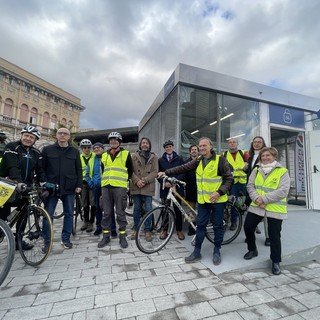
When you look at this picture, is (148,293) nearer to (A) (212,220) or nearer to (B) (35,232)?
(A) (212,220)

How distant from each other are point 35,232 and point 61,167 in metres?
1.01

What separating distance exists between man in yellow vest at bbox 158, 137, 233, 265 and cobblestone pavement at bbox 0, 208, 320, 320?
1.23 ft

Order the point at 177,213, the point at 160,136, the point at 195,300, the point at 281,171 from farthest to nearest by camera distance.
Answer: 1. the point at 160,136
2. the point at 177,213
3. the point at 281,171
4. the point at 195,300

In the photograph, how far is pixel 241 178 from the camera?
12.9 feet

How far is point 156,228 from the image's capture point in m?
3.28

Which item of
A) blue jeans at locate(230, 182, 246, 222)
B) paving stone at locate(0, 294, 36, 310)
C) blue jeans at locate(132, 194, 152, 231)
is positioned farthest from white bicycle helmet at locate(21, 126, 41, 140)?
blue jeans at locate(230, 182, 246, 222)

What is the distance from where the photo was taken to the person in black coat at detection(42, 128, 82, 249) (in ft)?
10.3

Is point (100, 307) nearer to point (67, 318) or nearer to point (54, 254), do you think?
point (67, 318)

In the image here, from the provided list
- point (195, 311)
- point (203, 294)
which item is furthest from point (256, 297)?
point (195, 311)

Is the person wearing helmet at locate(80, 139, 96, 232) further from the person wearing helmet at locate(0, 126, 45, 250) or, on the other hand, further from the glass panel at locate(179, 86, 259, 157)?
the glass panel at locate(179, 86, 259, 157)

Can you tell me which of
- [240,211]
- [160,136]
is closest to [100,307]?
[240,211]

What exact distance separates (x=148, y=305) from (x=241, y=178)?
287 centimetres

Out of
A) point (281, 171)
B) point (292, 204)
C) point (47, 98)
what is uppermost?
point (47, 98)

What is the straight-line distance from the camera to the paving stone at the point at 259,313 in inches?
69.3
